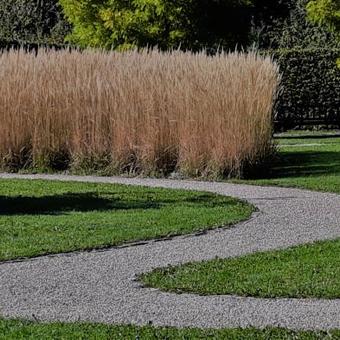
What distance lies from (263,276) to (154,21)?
15639 millimetres

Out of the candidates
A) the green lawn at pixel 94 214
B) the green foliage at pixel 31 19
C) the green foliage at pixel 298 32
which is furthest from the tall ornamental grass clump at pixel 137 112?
the green foliage at pixel 31 19

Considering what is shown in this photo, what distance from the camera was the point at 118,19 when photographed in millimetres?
22703

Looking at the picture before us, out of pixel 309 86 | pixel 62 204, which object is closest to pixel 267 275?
pixel 62 204

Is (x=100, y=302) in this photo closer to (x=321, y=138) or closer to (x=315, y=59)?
(x=321, y=138)

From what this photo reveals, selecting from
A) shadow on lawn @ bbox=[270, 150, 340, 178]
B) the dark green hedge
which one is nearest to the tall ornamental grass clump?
shadow on lawn @ bbox=[270, 150, 340, 178]

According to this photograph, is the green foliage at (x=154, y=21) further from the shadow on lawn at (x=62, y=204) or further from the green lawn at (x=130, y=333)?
the green lawn at (x=130, y=333)

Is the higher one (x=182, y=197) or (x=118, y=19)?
(x=118, y=19)

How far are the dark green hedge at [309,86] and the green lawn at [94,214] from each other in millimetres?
14348

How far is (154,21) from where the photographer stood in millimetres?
23031

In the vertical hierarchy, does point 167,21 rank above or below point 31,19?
above

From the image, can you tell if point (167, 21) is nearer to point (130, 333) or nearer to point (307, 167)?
point (307, 167)

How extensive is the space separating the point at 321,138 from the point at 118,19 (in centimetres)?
586

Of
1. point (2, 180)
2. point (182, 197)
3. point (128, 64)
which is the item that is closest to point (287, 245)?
point (182, 197)

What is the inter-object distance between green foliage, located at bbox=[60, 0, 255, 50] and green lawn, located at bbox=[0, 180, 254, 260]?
8593 mm
